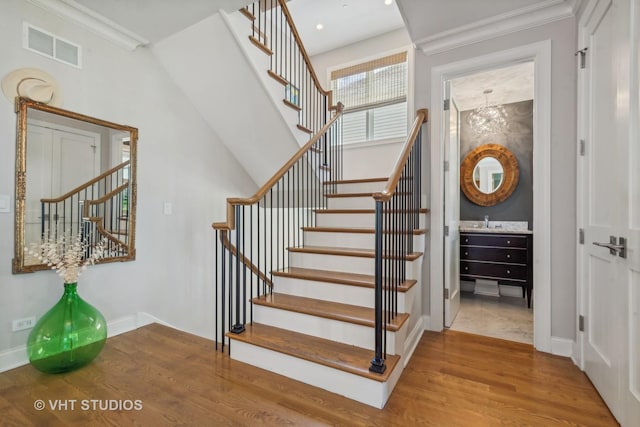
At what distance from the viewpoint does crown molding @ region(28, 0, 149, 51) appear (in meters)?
2.30

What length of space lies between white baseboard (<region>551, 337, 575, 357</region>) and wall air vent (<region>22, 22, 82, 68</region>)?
444 centimetres

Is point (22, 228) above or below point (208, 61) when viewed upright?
below

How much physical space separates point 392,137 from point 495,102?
1.50 meters

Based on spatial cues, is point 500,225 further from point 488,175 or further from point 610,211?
point 610,211

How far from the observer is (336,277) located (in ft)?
7.93

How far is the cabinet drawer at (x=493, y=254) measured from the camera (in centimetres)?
353

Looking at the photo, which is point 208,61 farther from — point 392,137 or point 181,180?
point 392,137

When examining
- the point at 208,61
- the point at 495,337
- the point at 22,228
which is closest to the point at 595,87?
the point at 495,337

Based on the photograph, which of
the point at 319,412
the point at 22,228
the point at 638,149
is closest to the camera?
the point at 638,149

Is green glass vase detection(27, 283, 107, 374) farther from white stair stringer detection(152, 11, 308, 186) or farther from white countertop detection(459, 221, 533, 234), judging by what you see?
white countertop detection(459, 221, 533, 234)

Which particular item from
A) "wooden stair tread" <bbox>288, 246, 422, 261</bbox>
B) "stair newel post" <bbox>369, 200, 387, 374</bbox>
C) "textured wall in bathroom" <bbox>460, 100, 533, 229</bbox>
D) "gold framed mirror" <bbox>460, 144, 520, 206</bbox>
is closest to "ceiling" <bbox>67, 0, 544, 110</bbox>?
"textured wall in bathroom" <bbox>460, 100, 533, 229</bbox>

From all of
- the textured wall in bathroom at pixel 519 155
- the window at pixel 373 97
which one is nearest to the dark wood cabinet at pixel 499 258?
the textured wall in bathroom at pixel 519 155

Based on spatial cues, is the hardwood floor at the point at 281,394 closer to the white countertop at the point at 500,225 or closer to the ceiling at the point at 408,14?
the white countertop at the point at 500,225

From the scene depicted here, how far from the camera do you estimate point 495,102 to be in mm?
4215
